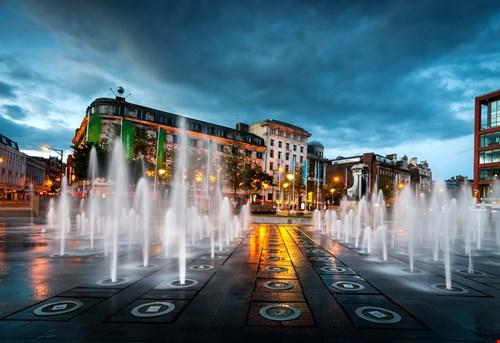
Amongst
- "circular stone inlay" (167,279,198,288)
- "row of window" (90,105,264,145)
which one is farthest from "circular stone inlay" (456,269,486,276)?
"row of window" (90,105,264,145)

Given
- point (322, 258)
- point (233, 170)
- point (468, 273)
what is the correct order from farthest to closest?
point (233, 170)
point (322, 258)
point (468, 273)

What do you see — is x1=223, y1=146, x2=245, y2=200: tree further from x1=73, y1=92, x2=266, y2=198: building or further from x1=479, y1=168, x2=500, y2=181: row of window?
x1=479, y1=168, x2=500, y2=181: row of window

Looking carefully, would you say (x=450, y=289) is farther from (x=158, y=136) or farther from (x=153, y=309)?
(x=158, y=136)

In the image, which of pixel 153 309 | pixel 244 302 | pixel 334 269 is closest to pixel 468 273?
pixel 334 269

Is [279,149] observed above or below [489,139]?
below

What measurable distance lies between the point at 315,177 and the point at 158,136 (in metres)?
66.9

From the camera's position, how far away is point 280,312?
598cm

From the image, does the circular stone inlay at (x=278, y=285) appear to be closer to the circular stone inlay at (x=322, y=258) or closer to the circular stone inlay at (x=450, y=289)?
the circular stone inlay at (x=450, y=289)

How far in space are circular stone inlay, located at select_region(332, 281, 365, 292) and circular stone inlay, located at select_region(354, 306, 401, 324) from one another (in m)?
1.37

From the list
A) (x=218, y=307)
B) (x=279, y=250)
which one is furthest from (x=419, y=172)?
(x=218, y=307)

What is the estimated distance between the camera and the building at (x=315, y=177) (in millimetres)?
83875

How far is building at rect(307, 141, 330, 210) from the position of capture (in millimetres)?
83875

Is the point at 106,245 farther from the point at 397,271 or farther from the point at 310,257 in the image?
the point at 397,271

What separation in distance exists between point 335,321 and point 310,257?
7.12 meters
